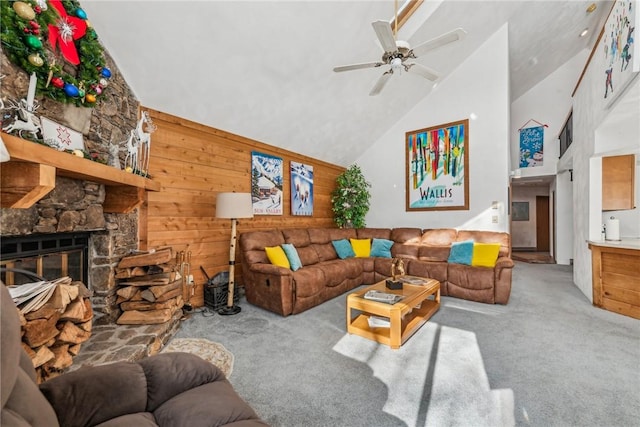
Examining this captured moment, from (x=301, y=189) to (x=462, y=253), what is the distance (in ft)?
9.27

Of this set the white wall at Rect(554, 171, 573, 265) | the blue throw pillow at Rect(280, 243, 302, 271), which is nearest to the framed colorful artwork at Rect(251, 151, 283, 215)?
the blue throw pillow at Rect(280, 243, 302, 271)

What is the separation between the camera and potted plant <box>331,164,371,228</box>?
565 centimetres

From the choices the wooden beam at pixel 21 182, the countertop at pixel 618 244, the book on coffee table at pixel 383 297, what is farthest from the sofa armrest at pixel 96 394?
the countertop at pixel 618 244

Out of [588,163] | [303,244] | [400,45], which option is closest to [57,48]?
[400,45]

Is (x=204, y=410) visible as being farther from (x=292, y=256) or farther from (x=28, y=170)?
(x=292, y=256)

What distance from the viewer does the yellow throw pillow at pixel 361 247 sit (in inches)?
194

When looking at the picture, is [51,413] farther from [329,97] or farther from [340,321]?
[329,97]

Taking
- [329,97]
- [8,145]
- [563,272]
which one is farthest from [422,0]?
[563,272]

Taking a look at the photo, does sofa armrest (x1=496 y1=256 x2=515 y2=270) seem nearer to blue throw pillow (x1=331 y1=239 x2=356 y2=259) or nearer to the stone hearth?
blue throw pillow (x1=331 y1=239 x2=356 y2=259)

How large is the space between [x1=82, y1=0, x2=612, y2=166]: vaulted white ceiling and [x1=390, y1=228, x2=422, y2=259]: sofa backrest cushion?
2.03 metres

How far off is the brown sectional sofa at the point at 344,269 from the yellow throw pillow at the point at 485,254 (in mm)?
207

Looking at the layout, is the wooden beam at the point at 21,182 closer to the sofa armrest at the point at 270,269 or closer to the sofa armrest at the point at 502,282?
the sofa armrest at the point at 270,269

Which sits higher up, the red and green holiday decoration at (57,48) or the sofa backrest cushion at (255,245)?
the red and green holiday decoration at (57,48)

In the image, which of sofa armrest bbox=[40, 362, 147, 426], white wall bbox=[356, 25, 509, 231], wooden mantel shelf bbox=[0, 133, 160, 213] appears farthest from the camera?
white wall bbox=[356, 25, 509, 231]
